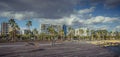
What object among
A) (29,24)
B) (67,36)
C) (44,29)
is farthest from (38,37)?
(67,36)

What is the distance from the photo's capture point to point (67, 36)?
195875mm

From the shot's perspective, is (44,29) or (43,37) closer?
(43,37)

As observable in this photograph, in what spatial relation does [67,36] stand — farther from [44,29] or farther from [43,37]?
[43,37]

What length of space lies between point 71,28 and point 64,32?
13.7 m

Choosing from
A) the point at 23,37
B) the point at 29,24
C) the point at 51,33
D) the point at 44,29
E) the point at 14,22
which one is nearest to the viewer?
the point at 14,22

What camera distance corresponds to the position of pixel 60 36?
181 meters

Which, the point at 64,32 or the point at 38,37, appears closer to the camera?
the point at 38,37

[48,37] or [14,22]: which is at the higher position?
[14,22]

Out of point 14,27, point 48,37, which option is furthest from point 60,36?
point 14,27

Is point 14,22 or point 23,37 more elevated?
point 14,22

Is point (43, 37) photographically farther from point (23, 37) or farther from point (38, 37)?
point (23, 37)

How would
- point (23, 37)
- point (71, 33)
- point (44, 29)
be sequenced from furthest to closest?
point (71, 33)
point (44, 29)
point (23, 37)

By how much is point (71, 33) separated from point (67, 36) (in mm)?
6301

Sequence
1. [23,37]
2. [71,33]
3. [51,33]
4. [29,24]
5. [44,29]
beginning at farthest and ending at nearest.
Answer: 1. [71,33]
2. [44,29]
3. [51,33]
4. [29,24]
5. [23,37]
